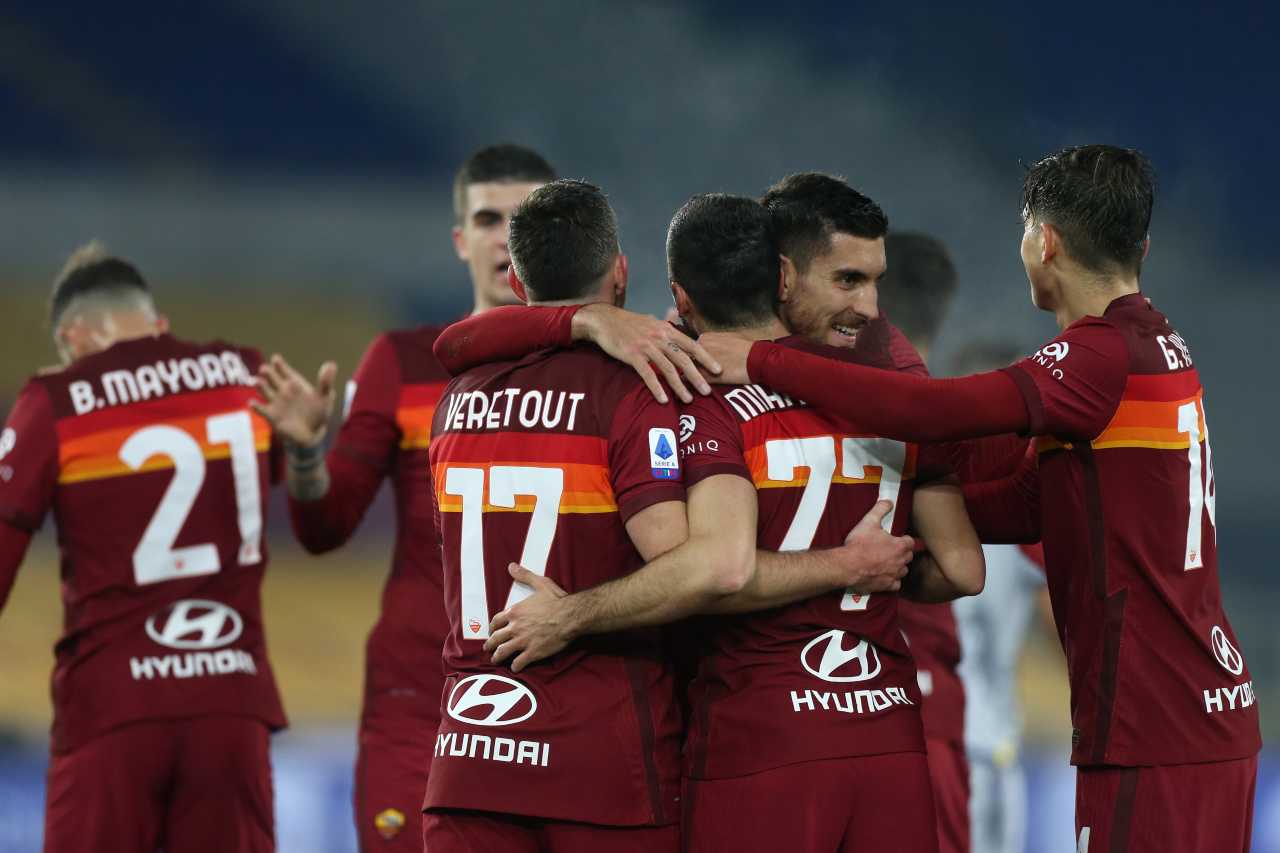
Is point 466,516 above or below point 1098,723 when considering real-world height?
above

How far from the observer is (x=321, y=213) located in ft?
30.0

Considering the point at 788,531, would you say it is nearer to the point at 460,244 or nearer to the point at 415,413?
the point at 415,413

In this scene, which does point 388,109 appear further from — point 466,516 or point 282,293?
point 466,516

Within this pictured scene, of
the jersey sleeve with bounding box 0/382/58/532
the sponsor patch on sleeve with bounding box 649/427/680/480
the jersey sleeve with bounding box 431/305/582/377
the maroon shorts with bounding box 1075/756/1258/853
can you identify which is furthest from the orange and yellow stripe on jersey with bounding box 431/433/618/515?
the jersey sleeve with bounding box 0/382/58/532

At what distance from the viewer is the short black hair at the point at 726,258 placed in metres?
3.17

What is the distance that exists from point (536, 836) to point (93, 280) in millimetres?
2838

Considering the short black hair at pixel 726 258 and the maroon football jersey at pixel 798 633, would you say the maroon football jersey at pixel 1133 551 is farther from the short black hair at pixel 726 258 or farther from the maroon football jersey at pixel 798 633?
the short black hair at pixel 726 258

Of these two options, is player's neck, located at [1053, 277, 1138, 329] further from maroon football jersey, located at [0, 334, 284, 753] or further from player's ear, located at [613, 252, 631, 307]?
maroon football jersey, located at [0, 334, 284, 753]

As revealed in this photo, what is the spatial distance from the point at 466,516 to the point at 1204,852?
A: 5.51 ft

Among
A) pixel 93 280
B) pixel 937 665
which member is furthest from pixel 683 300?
pixel 93 280

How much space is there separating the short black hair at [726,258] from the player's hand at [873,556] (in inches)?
20.2

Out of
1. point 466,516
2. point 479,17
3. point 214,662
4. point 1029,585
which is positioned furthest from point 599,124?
point 466,516

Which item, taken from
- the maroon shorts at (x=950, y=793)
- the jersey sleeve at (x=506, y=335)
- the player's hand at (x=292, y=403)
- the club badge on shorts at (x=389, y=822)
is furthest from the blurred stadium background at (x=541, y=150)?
the jersey sleeve at (x=506, y=335)

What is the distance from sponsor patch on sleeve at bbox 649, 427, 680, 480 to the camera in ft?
9.71
